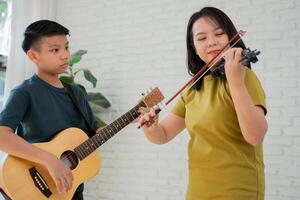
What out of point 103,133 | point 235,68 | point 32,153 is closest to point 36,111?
point 32,153

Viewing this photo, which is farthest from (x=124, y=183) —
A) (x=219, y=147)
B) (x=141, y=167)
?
(x=219, y=147)

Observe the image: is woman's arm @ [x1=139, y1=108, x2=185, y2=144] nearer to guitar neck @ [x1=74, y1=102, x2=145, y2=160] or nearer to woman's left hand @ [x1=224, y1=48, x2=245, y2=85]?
guitar neck @ [x1=74, y1=102, x2=145, y2=160]

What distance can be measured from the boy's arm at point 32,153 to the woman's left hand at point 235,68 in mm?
765

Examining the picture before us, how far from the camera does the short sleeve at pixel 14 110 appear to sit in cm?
134

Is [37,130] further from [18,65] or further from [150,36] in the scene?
[150,36]

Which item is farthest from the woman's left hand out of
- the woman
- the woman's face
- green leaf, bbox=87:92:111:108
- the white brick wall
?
green leaf, bbox=87:92:111:108

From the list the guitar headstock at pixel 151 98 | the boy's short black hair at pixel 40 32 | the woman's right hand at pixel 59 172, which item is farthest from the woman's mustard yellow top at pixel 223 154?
the boy's short black hair at pixel 40 32

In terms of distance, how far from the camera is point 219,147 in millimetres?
1025

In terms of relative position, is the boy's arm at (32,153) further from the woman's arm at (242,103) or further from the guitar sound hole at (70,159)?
the woman's arm at (242,103)

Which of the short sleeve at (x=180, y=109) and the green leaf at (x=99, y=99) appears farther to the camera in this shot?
the green leaf at (x=99, y=99)

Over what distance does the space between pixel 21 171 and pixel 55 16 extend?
2.04m

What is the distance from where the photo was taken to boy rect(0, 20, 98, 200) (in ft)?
4.35

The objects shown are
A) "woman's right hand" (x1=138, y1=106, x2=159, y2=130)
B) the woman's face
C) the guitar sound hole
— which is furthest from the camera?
the guitar sound hole

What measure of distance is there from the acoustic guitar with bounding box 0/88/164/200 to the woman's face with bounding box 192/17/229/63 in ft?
1.19
